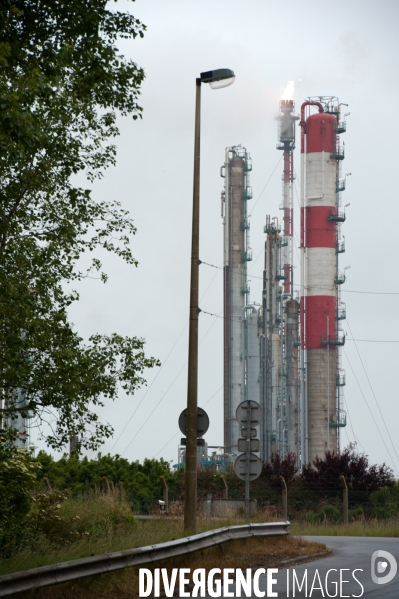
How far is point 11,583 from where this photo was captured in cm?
1045

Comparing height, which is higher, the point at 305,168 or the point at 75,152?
the point at 305,168

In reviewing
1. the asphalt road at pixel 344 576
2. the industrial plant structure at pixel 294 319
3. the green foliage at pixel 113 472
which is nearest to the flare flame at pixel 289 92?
the industrial plant structure at pixel 294 319

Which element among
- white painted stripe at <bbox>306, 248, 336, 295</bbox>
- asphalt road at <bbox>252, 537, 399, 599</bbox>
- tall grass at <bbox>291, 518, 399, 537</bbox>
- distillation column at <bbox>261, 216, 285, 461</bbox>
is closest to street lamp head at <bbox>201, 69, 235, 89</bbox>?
asphalt road at <bbox>252, 537, 399, 599</bbox>

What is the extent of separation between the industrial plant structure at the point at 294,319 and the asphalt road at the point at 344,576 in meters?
40.5

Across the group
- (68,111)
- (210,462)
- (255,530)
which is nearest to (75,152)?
(68,111)

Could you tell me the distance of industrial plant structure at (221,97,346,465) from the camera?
201 feet

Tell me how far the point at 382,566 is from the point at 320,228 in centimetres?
4665

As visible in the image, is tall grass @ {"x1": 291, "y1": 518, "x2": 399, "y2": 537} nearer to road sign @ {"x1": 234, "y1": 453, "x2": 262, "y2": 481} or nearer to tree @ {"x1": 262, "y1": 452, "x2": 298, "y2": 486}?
road sign @ {"x1": 234, "y1": 453, "x2": 262, "y2": 481}

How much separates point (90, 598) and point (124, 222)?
6.39 metres

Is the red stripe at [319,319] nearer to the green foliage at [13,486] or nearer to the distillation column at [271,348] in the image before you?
the distillation column at [271,348]

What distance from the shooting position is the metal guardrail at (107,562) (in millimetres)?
10602

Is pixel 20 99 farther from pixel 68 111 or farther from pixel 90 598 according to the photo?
pixel 90 598

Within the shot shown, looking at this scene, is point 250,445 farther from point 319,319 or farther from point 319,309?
point 319,309

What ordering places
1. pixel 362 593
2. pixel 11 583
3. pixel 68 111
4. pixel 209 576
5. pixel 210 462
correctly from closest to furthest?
pixel 11 583, pixel 362 593, pixel 209 576, pixel 68 111, pixel 210 462
